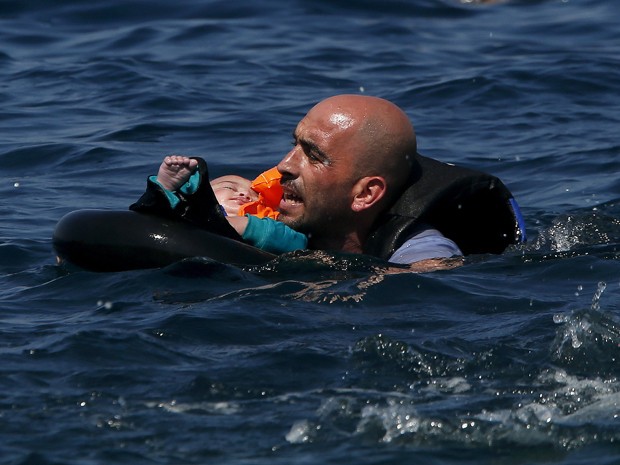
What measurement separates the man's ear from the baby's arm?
0.38 meters

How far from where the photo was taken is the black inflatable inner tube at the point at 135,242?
7074 mm

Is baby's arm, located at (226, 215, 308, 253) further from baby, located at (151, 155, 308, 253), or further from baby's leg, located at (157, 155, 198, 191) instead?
baby's leg, located at (157, 155, 198, 191)

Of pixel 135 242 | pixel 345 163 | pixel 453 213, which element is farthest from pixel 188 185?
pixel 453 213

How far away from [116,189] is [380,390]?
5.05 metres

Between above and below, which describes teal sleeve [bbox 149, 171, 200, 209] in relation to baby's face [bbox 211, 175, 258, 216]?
Result: above

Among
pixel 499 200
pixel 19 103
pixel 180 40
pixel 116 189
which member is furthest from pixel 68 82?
pixel 499 200

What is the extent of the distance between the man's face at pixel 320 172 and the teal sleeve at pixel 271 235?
0.08 meters

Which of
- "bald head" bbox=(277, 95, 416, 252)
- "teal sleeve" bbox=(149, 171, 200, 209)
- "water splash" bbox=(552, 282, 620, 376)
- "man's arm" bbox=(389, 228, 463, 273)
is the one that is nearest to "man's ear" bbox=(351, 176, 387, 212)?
"bald head" bbox=(277, 95, 416, 252)

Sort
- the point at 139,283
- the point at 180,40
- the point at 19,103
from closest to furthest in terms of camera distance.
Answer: the point at 139,283 → the point at 19,103 → the point at 180,40

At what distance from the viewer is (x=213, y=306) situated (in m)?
6.63

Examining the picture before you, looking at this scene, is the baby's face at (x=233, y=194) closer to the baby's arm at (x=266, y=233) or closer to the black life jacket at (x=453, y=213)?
the baby's arm at (x=266, y=233)

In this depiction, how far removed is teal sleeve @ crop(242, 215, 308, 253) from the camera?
7.46 metres

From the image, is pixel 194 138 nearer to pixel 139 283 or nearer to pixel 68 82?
pixel 68 82

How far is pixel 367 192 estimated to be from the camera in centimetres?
753
